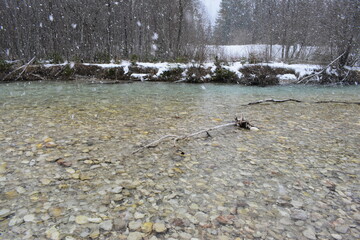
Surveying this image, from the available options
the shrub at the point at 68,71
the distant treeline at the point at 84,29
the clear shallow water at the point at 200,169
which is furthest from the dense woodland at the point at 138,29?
the clear shallow water at the point at 200,169

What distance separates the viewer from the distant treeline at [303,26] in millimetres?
15414

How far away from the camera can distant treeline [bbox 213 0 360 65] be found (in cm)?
1541

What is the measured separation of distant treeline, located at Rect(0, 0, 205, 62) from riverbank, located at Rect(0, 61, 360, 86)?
197 centimetres

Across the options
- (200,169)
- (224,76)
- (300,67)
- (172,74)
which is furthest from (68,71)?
(300,67)

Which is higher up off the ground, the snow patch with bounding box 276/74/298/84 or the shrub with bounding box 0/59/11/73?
the shrub with bounding box 0/59/11/73

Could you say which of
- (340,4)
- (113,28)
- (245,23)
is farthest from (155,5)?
(245,23)

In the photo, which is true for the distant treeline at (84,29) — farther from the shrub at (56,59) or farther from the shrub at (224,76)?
the shrub at (224,76)

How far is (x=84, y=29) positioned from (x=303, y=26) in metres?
22.7

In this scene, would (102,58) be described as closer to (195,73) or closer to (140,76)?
(140,76)

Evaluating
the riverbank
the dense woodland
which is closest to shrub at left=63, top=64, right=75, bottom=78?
the riverbank

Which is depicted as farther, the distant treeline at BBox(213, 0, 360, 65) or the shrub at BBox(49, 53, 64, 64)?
the shrub at BBox(49, 53, 64, 64)

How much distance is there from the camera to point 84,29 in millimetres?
20531

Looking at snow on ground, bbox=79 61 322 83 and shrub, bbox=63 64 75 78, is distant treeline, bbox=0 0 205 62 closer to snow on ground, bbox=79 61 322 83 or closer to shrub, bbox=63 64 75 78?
snow on ground, bbox=79 61 322 83

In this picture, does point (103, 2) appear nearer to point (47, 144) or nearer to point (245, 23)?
point (47, 144)
